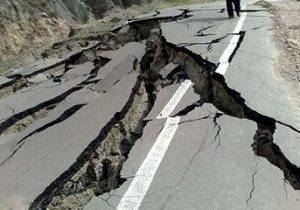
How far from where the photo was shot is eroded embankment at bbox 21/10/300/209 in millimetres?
3746

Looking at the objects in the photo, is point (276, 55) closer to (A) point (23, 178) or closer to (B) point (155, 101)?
(B) point (155, 101)

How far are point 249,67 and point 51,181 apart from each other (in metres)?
4.11

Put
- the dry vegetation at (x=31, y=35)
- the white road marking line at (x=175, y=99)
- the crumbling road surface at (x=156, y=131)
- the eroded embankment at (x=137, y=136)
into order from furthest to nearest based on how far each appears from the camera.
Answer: the dry vegetation at (x=31, y=35) < the white road marking line at (x=175, y=99) < the eroded embankment at (x=137, y=136) < the crumbling road surface at (x=156, y=131)

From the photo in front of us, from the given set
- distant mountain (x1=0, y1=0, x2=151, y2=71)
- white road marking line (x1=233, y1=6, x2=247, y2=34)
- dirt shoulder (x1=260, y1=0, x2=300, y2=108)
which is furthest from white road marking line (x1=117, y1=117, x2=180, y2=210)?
distant mountain (x1=0, y1=0, x2=151, y2=71)

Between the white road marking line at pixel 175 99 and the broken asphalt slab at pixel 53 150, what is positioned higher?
the broken asphalt slab at pixel 53 150

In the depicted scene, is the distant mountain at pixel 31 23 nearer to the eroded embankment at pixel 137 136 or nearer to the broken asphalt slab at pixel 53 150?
the eroded embankment at pixel 137 136

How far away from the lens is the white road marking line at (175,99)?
17.2ft

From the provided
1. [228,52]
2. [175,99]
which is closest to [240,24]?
[228,52]

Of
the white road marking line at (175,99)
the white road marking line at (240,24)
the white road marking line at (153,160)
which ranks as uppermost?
the white road marking line at (153,160)

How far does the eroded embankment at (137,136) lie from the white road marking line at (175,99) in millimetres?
149

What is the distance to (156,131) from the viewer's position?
478cm

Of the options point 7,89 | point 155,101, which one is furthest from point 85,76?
point 155,101

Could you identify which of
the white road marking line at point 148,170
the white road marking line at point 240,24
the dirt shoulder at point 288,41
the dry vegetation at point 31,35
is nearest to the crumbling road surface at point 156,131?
the white road marking line at point 148,170

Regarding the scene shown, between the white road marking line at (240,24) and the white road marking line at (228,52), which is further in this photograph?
the white road marking line at (240,24)
